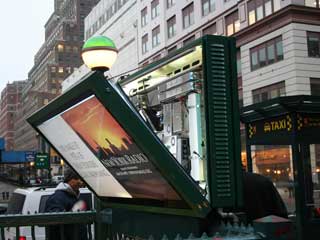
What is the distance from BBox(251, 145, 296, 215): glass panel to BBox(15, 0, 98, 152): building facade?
14858cm

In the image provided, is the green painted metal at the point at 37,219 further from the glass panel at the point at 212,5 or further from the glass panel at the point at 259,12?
the glass panel at the point at 212,5

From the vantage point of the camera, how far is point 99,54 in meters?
4.36

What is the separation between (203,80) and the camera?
10.8 ft

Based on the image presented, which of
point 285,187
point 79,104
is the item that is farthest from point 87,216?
point 285,187

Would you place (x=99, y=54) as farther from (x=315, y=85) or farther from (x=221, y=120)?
(x=315, y=85)

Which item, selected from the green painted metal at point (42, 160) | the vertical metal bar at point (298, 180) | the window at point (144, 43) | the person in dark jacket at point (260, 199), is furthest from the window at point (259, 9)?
the person in dark jacket at point (260, 199)

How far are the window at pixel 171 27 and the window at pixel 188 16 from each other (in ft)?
6.49

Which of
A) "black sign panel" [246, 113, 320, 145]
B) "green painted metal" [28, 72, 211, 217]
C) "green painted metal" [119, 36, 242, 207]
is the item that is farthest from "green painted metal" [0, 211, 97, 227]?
"black sign panel" [246, 113, 320, 145]

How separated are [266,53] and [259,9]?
321cm

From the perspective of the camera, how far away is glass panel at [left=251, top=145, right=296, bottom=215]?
7.91 m

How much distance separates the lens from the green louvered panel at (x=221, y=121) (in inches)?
127

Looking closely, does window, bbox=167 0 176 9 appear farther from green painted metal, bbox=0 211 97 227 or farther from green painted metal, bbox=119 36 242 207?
green painted metal, bbox=119 36 242 207

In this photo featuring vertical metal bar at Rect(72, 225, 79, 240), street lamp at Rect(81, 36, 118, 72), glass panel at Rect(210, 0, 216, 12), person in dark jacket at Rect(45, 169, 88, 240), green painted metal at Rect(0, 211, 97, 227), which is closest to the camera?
green painted metal at Rect(0, 211, 97, 227)

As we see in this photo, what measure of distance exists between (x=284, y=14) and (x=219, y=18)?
26.9ft
